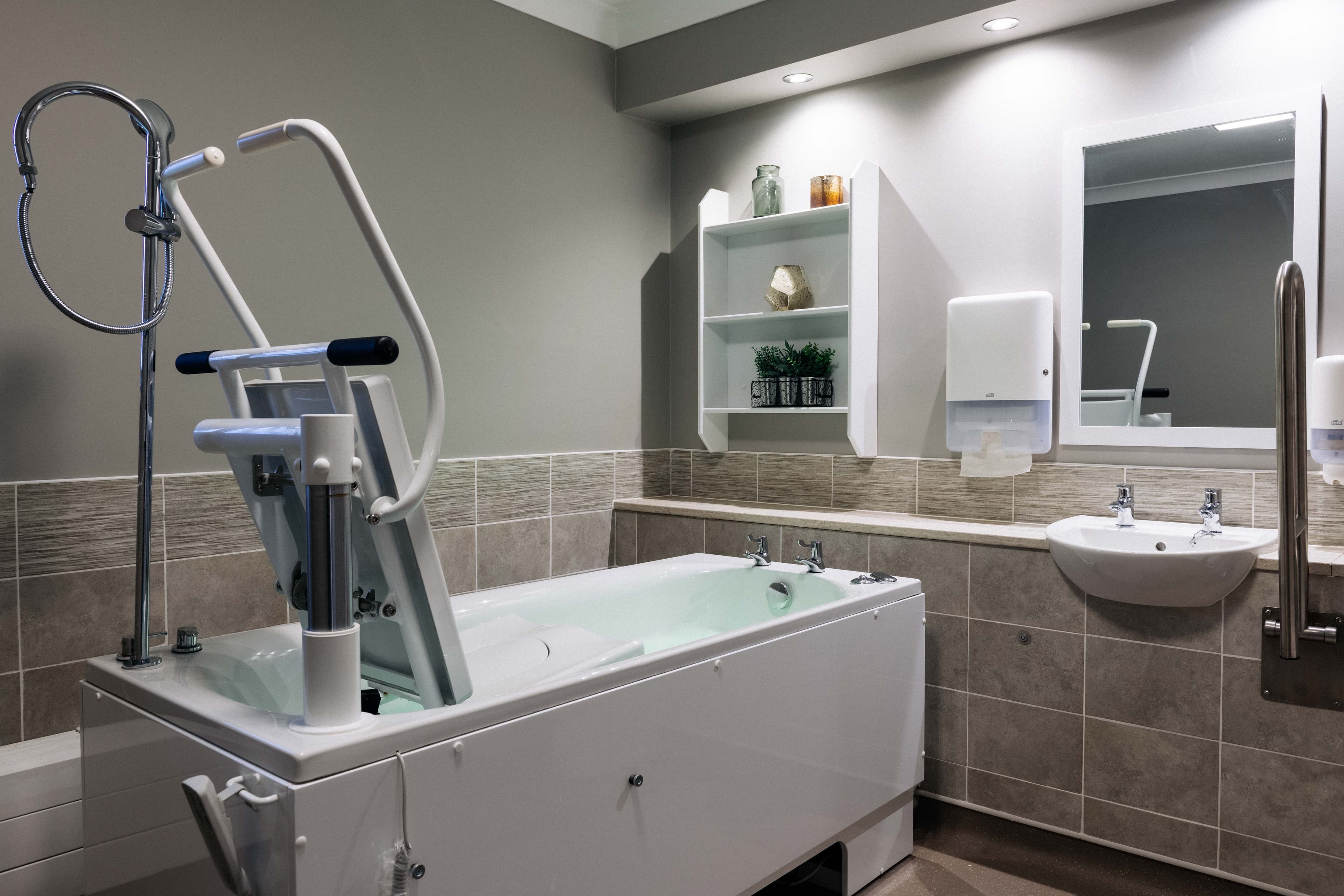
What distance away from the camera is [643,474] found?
3.67 metres

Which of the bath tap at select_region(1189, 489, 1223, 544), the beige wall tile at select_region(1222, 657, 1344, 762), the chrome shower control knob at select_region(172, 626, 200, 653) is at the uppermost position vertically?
the bath tap at select_region(1189, 489, 1223, 544)

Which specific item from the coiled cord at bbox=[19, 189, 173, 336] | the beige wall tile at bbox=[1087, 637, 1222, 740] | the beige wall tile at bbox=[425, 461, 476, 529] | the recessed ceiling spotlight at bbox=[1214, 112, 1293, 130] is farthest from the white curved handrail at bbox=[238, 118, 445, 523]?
the recessed ceiling spotlight at bbox=[1214, 112, 1293, 130]

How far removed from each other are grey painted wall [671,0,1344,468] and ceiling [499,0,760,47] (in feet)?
1.32

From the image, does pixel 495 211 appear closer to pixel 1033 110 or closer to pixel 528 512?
pixel 528 512

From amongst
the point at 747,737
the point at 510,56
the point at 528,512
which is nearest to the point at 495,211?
the point at 510,56

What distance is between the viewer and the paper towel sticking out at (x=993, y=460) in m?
2.77

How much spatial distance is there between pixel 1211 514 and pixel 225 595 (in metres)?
2.54

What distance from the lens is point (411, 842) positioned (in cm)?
132

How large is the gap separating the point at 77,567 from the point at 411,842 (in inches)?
51.9

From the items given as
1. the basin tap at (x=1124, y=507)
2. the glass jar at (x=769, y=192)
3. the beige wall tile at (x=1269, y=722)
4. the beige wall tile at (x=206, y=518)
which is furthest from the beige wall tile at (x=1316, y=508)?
the beige wall tile at (x=206, y=518)

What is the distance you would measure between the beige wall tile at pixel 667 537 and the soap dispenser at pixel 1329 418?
1.75 meters

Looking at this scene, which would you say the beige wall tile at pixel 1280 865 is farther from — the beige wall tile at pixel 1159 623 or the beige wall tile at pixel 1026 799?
the beige wall tile at pixel 1159 623

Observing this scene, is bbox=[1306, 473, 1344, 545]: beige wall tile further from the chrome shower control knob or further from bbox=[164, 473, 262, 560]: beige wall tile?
bbox=[164, 473, 262, 560]: beige wall tile

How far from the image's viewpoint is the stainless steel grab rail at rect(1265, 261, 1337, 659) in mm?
1641
